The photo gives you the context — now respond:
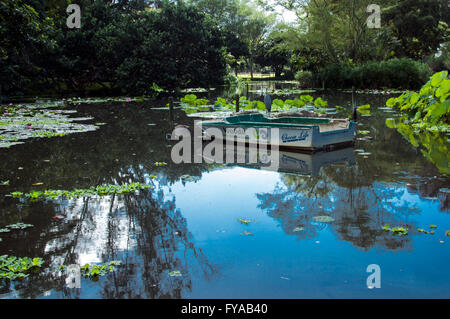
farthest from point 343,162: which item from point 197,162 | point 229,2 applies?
point 229,2

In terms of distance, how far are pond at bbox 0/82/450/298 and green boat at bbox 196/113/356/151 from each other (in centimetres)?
76

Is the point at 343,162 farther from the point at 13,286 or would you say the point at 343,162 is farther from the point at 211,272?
the point at 13,286

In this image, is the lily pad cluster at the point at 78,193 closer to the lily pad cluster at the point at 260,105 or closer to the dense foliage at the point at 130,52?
the lily pad cluster at the point at 260,105

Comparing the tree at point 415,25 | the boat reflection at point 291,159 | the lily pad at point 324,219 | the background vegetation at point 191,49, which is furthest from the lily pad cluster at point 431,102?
the tree at point 415,25

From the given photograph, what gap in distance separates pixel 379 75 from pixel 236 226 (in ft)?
117

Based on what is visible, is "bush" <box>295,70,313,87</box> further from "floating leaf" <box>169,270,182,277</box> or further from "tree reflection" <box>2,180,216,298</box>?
"floating leaf" <box>169,270,182,277</box>

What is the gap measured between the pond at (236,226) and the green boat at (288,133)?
2.50ft

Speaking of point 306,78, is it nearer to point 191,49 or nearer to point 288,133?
point 191,49

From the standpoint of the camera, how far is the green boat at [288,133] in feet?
40.5

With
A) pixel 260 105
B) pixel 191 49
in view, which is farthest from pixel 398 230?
pixel 191 49

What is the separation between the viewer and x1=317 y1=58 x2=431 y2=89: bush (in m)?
36.1

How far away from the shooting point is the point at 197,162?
37.3 ft

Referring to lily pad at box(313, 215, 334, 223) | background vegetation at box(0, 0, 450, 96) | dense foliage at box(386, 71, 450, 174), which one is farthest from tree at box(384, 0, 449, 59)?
lily pad at box(313, 215, 334, 223)
